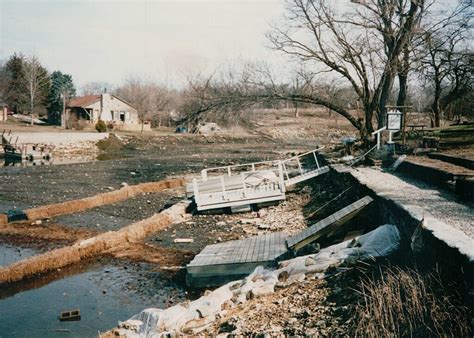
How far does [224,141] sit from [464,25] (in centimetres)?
4256

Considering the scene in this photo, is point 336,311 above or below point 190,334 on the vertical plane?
above

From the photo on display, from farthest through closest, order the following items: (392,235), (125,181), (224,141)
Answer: (224,141), (125,181), (392,235)

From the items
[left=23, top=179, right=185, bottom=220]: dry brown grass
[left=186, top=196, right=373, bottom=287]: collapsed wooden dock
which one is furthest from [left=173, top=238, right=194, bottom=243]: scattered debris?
[left=23, top=179, right=185, bottom=220]: dry brown grass

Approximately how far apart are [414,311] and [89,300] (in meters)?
6.64

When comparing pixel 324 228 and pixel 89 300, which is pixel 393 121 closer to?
pixel 324 228

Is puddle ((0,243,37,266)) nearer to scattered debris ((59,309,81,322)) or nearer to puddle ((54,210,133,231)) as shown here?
puddle ((54,210,133,231))

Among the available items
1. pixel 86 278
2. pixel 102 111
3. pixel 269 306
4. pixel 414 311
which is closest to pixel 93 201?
pixel 86 278

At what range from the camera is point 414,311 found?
5098 mm

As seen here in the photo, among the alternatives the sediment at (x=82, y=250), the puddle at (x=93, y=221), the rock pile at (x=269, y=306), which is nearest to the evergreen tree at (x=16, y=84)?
the puddle at (x=93, y=221)

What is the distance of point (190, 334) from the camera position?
252 inches

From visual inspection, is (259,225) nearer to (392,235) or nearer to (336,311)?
(392,235)

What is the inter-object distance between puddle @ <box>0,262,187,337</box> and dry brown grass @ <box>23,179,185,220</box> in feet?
21.7

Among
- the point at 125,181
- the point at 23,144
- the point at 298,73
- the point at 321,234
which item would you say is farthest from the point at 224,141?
the point at 321,234

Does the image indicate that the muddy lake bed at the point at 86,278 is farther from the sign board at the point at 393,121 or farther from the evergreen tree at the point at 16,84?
the evergreen tree at the point at 16,84
